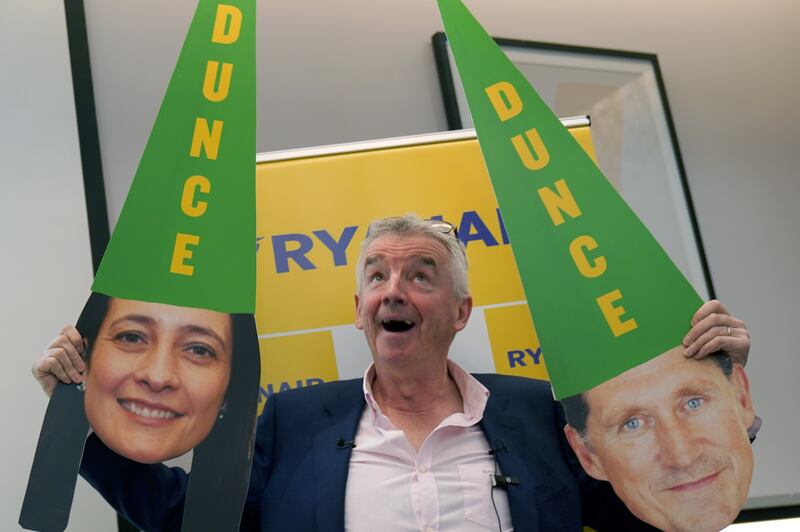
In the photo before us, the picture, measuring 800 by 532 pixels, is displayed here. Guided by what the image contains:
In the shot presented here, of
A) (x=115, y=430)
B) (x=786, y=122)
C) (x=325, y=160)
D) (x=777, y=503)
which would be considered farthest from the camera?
(x=786, y=122)

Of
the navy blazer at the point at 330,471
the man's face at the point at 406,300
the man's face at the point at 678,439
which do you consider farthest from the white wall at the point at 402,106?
the man's face at the point at 678,439

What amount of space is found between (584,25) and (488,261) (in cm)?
151

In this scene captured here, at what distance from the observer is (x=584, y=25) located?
3682 mm

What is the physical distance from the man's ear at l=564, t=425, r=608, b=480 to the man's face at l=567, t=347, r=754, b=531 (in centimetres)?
3

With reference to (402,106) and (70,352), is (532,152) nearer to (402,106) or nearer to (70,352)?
(70,352)

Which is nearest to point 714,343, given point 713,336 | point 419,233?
point 713,336

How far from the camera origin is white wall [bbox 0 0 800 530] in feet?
8.94

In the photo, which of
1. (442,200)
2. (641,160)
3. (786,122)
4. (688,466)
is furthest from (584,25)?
(688,466)

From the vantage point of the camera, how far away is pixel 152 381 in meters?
1.81

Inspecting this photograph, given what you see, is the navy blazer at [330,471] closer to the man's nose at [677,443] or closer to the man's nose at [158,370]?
the man's nose at [158,370]

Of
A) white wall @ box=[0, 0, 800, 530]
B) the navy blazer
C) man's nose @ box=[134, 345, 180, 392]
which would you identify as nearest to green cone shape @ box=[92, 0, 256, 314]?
man's nose @ box=[134, 345, 180, 392]

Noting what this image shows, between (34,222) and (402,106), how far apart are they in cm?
133

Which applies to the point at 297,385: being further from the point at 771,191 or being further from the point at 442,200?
the point at 771,191

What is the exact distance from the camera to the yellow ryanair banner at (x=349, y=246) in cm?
250
